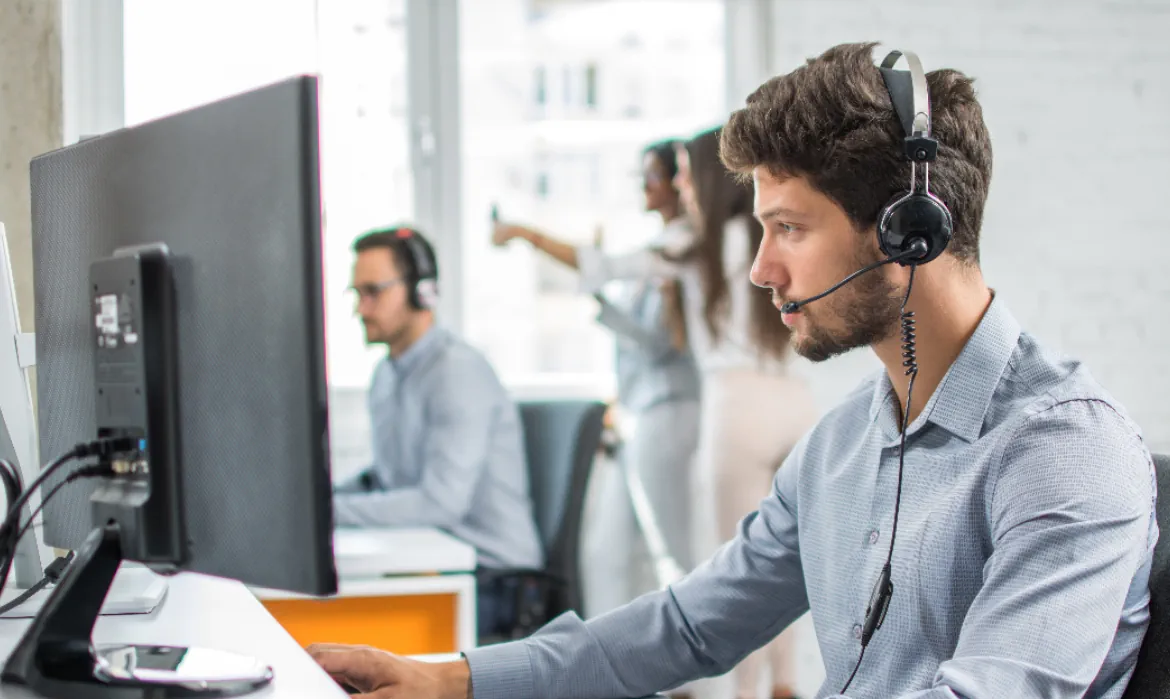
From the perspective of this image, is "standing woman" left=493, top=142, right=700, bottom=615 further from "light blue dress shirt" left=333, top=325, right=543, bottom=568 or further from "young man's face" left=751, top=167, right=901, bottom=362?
"young man's face" left=751, top=167, right=901, bottom=362

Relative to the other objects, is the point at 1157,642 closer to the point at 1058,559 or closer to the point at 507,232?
the point at 1058,559

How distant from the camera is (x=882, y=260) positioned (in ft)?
3.50

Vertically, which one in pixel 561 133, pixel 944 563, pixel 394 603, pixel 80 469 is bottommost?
pixel 394 603

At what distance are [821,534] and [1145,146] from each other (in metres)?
3.14

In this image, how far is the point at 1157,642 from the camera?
2.86 ft

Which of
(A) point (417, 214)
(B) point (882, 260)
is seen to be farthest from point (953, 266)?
(A) point (417, 214)

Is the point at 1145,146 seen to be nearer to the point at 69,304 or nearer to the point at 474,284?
the point at 474,284

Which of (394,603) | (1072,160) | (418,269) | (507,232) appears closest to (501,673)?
(394,603)

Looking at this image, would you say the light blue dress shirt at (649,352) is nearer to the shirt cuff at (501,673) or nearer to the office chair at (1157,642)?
the shirt cuff at (501,673)

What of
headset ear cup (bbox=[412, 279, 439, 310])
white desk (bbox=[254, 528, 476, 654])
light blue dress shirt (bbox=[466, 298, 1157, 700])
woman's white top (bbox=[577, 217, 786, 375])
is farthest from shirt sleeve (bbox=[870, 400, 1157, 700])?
headset ear cup (bbox=[412, 279, 439, 310])

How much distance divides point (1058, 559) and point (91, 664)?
71 cm

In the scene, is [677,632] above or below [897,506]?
below

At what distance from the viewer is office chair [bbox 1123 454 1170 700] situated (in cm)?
86

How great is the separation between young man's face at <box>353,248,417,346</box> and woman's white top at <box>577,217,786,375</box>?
1.82ft
